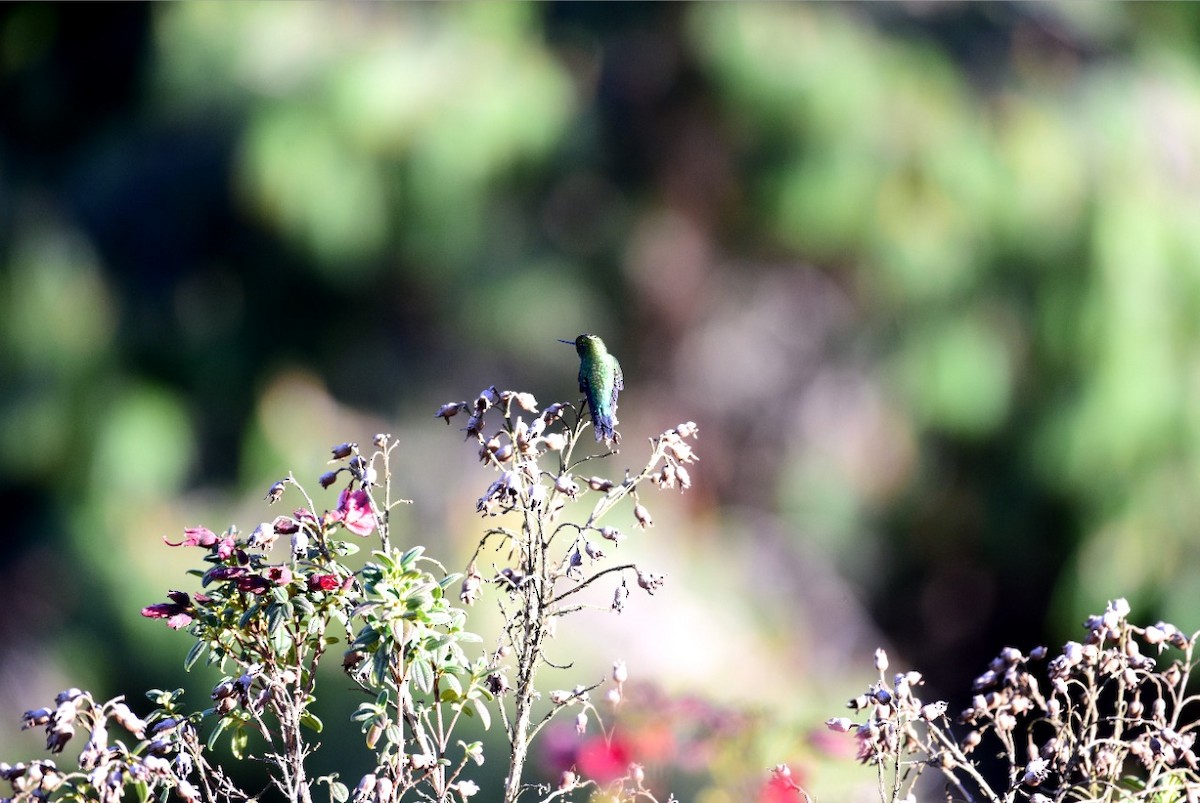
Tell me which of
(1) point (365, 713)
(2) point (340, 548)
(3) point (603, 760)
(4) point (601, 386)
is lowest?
(1) point (365, 713)

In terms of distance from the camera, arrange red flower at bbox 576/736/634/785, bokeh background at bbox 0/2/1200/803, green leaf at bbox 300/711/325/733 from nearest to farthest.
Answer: green leaf at bbox 300/711/325/733
red flower at bbox 576/736/634/785
bokeh background at bbox 0/2/1200/803

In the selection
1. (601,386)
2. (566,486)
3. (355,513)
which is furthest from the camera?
(601,386)

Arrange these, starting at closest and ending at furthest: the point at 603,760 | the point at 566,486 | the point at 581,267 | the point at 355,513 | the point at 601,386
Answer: the point at 566,486, the point at 355,513, the point at 601,386, the point at 603,760, the point at 581,267

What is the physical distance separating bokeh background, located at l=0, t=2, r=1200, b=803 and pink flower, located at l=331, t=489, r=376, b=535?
164 cm

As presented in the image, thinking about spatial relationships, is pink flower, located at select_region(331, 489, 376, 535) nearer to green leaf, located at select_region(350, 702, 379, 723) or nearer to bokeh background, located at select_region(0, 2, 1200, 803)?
green leaf, located at select_region(350, 702, 379, 723)

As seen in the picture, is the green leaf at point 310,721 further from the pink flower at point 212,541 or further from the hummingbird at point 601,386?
the hummingbird at point 601,386

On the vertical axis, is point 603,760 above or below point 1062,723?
above

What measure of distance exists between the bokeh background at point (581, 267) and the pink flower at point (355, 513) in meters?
1.64

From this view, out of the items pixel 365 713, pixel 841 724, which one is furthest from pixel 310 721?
pixel 841 724

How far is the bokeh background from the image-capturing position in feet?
9.26

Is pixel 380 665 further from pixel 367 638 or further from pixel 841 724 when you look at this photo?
pixel 841 724

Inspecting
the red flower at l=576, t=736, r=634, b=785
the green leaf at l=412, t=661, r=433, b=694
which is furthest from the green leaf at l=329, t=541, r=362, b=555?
the red flower at l=576, t=736, r=634, b=785

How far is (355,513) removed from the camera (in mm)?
982

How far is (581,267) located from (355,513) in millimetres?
2050
